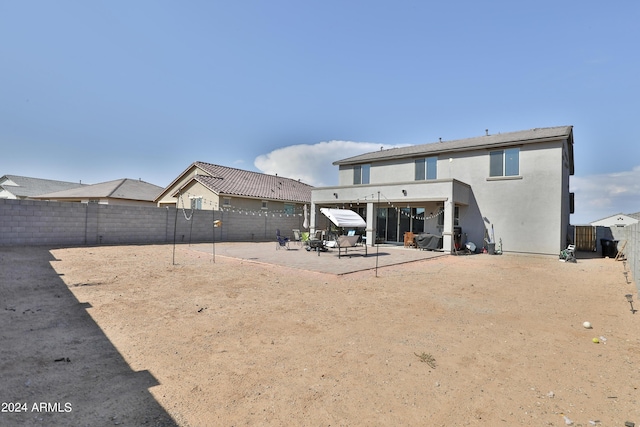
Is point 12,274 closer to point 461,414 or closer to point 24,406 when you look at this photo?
point 24,406

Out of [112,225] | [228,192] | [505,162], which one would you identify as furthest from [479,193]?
[112,225]

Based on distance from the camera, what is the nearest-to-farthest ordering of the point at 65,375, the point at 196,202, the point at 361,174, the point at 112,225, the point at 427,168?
the point at 65,375
the point at 112,225
the point at 427,168
the point at 361,174
the point at 196,202

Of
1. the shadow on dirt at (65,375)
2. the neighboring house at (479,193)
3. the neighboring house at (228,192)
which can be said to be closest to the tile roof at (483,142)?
the neighboring house at (479,193)

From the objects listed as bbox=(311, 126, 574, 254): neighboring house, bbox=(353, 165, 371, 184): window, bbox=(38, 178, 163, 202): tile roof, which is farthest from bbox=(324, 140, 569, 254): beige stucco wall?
bbox=(38, 178, 163, 202): tile roof

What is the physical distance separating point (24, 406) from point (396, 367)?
11.8ft

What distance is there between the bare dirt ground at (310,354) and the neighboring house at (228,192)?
15267 mm

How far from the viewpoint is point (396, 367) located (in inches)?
142

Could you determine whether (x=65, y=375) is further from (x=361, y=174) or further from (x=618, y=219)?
(x=618, y=219)

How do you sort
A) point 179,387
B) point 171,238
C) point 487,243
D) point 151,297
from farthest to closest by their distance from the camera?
point 171,238
point 487,243
point 151,297
point 179,387

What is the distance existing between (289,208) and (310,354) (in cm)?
2363

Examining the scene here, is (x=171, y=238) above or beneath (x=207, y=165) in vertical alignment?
beneath

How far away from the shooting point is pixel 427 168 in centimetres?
2014

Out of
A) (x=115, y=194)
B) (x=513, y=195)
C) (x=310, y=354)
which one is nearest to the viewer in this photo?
(x=310, y=354)

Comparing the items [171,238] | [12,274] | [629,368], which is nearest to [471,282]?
[629,368]
